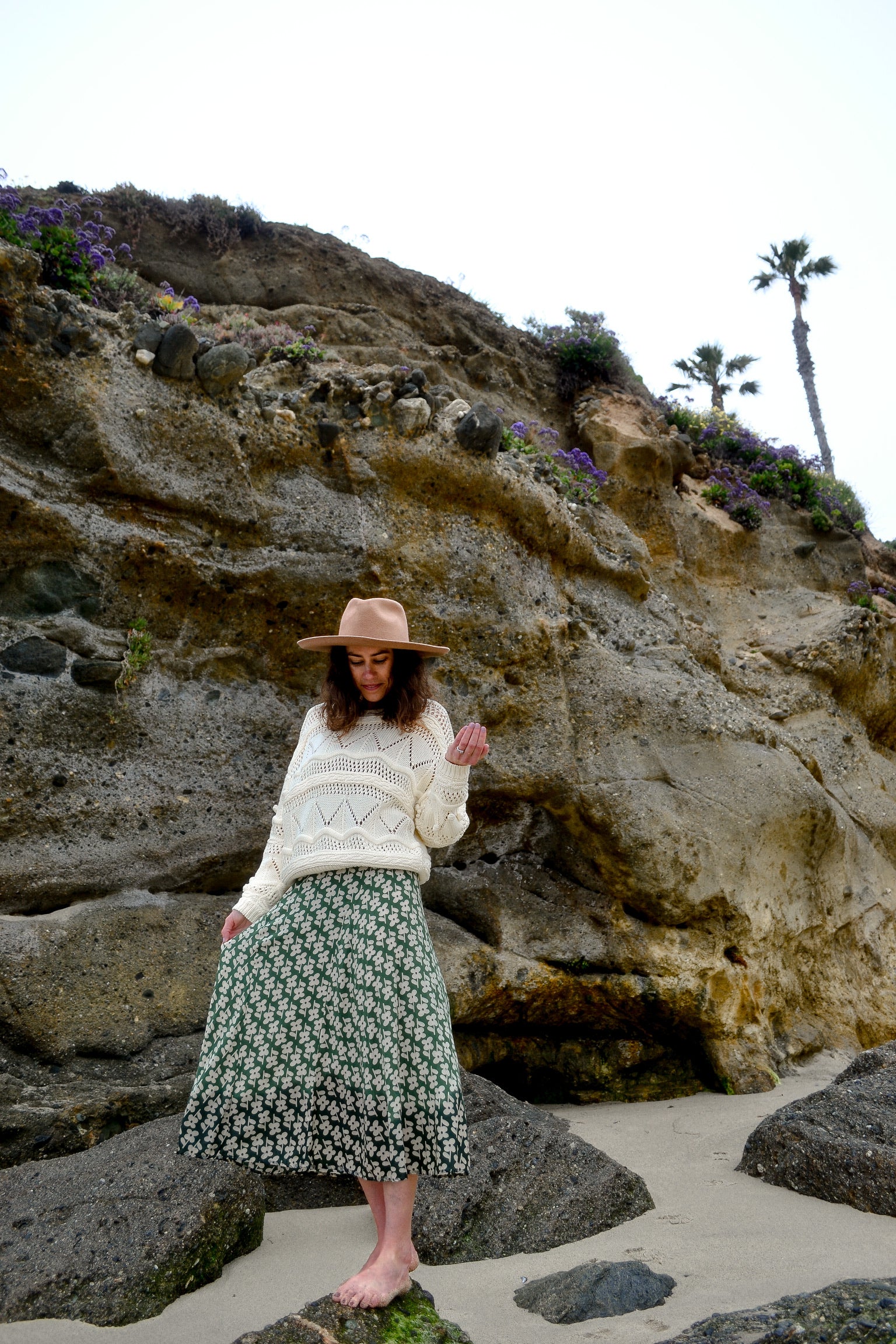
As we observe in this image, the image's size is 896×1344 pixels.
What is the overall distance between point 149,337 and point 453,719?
104 inches

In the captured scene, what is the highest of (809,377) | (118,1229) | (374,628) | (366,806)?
(809,377)

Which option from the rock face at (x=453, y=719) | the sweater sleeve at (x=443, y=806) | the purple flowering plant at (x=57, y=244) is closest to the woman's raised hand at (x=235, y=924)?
the sweater sleeve at (x=443, y=806)

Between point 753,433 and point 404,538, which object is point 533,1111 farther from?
point 753,433

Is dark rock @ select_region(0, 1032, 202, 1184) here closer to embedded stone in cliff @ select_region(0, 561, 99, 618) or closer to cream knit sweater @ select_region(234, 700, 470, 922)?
cream knit sweater @ select_region(234, 700, 470, 922)

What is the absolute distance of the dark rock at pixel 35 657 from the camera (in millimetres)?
4445

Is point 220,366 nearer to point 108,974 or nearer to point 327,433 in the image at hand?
point 327,433

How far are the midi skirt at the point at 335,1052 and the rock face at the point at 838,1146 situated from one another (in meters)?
1.50

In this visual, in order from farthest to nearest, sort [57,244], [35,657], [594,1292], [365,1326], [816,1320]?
[57,244], [35,657], [594,1292], [365,1326], [816,1320]

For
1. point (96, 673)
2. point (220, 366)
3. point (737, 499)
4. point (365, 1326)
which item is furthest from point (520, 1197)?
point (737, 499)

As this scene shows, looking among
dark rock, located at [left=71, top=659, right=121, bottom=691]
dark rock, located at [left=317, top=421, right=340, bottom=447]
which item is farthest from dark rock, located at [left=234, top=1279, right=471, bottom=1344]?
dark rock, located at [left=317, top=421, right=340, bottom=447]

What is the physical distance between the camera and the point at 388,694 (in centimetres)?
338

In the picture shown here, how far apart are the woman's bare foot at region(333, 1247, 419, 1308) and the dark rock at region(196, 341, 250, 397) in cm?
426

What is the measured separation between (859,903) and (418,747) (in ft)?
15.8

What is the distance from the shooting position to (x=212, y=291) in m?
9.76
